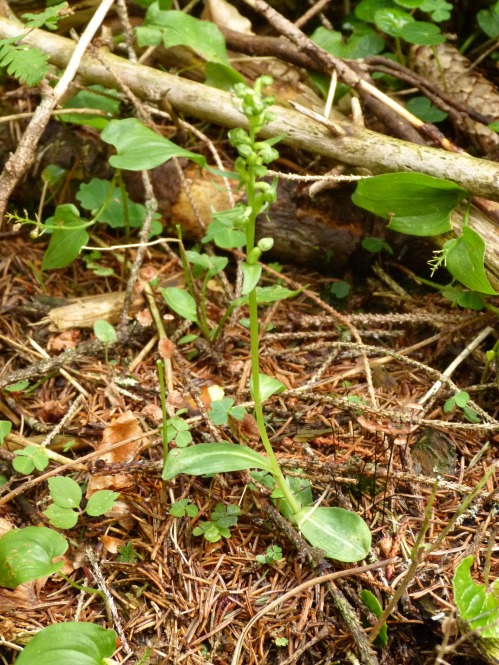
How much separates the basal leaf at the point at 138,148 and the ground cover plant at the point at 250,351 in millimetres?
10

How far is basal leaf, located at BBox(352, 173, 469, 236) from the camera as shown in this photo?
7.71ft

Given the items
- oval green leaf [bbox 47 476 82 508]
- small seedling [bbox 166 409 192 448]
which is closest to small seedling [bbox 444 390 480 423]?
small seedling [bbox 166 409 192 448]

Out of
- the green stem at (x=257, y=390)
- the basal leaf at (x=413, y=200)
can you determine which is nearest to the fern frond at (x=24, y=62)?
the green stem at (x=257, y=390)

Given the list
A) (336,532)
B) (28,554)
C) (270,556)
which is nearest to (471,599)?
(336,532)

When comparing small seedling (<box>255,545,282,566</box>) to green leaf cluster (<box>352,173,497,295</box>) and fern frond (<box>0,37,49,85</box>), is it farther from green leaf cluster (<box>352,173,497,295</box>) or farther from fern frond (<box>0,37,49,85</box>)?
fern frond (<box>0,37,49,85</box>)

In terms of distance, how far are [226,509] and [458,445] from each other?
0.89m

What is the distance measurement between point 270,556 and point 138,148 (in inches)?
53.8

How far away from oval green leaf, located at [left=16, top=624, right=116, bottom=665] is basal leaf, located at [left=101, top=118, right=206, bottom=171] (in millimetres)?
1334

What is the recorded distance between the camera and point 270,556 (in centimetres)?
193

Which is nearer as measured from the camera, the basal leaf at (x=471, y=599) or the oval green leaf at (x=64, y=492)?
the basal leaf at (x=471, y=599)

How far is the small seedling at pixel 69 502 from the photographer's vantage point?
194 cm

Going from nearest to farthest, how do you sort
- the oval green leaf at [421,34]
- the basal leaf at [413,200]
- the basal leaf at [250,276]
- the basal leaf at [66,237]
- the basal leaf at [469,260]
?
the basal leaf at [250,276] → the basal leaf at [469,260] → the basal leaf at [413,200] → the basal leaf at [66,237] → the oval green leaf at [421,34]

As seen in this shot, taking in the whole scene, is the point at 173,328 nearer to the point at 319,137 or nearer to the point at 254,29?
the point at 319,137

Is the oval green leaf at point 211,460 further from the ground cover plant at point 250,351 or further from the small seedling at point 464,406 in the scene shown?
the small seedling at point 464,406
